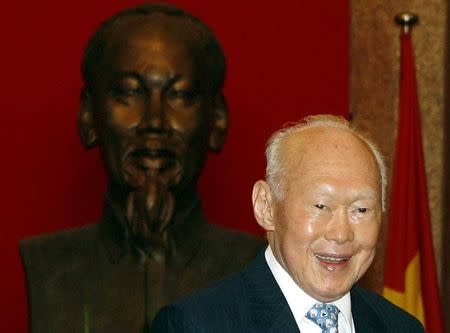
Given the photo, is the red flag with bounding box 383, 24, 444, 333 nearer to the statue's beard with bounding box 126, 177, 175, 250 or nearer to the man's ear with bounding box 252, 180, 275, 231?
the statue's beard with bounding box 126, 177, 175, 250

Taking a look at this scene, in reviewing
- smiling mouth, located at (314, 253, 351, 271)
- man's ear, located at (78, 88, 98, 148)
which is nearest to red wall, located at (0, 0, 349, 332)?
man's ear, located at (78, 88, 98, 148)

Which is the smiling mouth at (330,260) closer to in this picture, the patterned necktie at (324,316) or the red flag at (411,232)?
the patterned necktie at (324,316)

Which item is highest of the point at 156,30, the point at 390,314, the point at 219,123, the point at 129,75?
the point at 156,30

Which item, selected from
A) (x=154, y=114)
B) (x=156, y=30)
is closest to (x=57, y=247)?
(x=154, y=114)

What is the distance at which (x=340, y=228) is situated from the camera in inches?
131

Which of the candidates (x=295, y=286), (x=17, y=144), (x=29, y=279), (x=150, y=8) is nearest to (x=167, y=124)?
(x=150, y=8)

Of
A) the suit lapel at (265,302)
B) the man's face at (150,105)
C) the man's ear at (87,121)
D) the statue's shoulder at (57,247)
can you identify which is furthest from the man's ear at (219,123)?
the suit lapel at (265,302)

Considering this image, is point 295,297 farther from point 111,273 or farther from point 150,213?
point 111,273

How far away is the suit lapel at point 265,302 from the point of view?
3359mm

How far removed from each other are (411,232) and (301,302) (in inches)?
89.0

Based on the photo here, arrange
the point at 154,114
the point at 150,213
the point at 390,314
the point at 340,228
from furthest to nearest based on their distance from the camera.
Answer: the point at 150,213
the point at 154,114
the point at 390,314
the point at 340,228

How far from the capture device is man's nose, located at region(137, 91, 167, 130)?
4.77 metres

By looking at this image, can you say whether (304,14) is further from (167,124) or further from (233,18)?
(167,124)

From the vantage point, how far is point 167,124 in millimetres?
4793
